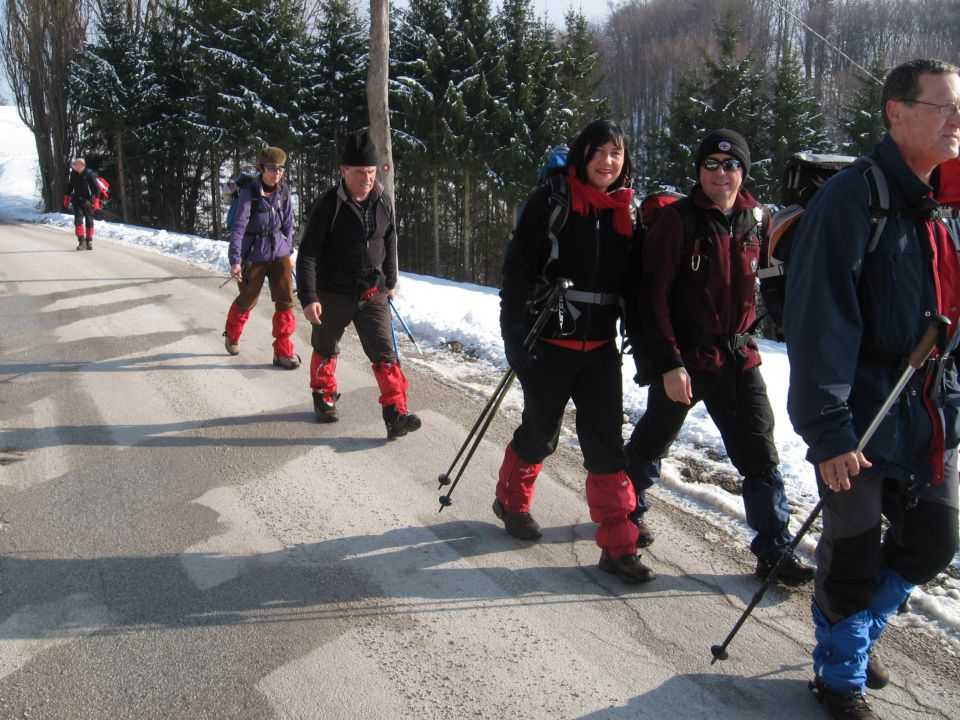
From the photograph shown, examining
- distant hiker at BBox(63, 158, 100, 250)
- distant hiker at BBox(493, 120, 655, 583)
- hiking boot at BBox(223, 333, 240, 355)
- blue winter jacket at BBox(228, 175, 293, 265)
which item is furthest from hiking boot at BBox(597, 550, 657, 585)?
distant hiker at BBox(63, 158, 100, 250)

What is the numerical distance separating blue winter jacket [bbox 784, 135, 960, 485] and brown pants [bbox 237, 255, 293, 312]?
18.0 ft

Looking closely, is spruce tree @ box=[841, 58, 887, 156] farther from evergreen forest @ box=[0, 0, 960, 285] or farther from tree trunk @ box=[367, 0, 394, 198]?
tree trunk @ box=[367, 0, 394, 198]

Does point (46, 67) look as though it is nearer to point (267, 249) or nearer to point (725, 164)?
point (267, 249)

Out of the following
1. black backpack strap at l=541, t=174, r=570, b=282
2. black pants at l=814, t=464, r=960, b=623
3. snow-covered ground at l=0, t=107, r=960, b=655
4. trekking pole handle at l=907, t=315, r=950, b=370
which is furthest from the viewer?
black backpack strap at l=541, t=174, r=570, b=282

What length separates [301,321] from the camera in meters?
8.73

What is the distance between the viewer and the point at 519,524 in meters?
3.90

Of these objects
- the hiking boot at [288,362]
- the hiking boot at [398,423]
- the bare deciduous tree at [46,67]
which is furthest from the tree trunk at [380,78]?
the bare deciduous tree at [46,67]

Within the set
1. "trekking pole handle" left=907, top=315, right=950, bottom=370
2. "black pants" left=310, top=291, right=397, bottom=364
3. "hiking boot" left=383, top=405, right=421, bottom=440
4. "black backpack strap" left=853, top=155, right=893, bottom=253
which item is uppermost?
"black backpack strap" left=853, top=155, right=893, bottom=253

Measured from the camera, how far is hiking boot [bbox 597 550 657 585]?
3.46 meters

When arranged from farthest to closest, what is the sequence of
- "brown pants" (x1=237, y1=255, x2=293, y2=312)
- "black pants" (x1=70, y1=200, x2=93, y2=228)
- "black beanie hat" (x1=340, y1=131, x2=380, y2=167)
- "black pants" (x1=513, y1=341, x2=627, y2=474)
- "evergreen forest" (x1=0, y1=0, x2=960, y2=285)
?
1. "evergreen forest" (x1=0, y1=0, x2=960, y2=285)
2. "black pants" (x1=70, y1=200, x2=93, y2=228)
3. "brown pants" (x1=237, y1=255, x2=293, y2=312)
4. "black beanie hat" (x1=340, y1=131, x2=380, y2=167)
5. "black pants" (x1=513, y1=341, x2=627, y2=474)

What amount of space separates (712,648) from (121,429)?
4282 mm

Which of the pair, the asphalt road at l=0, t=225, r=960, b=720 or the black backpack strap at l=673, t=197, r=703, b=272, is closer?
the asphalt road at l=0, t=225, r=960, b=720

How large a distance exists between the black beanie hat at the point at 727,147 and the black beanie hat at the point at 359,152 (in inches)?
95.0

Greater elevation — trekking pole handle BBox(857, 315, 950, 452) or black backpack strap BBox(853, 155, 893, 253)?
black backpack strap BBox(853, 155, 893, 253)
